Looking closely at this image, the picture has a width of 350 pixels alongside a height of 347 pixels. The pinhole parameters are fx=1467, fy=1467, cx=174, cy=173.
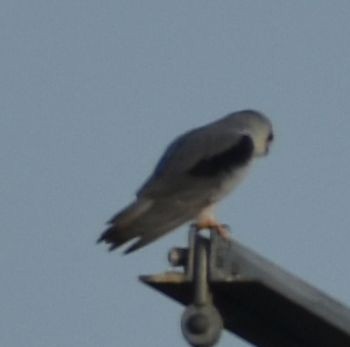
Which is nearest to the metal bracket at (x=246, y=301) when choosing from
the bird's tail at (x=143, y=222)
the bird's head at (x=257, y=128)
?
the bird's tail at (x=143, y=222)

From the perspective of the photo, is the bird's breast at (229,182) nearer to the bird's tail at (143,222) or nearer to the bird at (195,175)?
the bird at (195,175)

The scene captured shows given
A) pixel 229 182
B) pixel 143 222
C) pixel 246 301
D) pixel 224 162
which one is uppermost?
pixel 224 162

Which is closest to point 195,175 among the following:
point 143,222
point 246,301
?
point 143,222

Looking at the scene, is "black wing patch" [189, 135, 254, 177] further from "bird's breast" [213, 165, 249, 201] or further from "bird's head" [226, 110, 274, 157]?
"bird's head" [226, 110, 274, 157]

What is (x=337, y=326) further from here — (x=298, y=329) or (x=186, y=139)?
(x=186, y=139)

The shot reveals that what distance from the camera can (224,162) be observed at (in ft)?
38.7

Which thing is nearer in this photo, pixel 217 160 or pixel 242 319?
pixel 242 319

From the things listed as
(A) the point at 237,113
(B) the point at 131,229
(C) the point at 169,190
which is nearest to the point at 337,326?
(B) the point at 131,229

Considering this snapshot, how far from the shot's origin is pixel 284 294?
5344 mm

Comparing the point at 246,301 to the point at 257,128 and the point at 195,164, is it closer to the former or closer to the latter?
the point at 195,164

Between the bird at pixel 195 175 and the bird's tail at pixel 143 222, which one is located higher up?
the bird at pixel 195 175

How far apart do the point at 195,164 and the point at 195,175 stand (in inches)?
3.5

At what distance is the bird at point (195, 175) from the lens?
11.1 m

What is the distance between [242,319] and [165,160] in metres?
6.15
